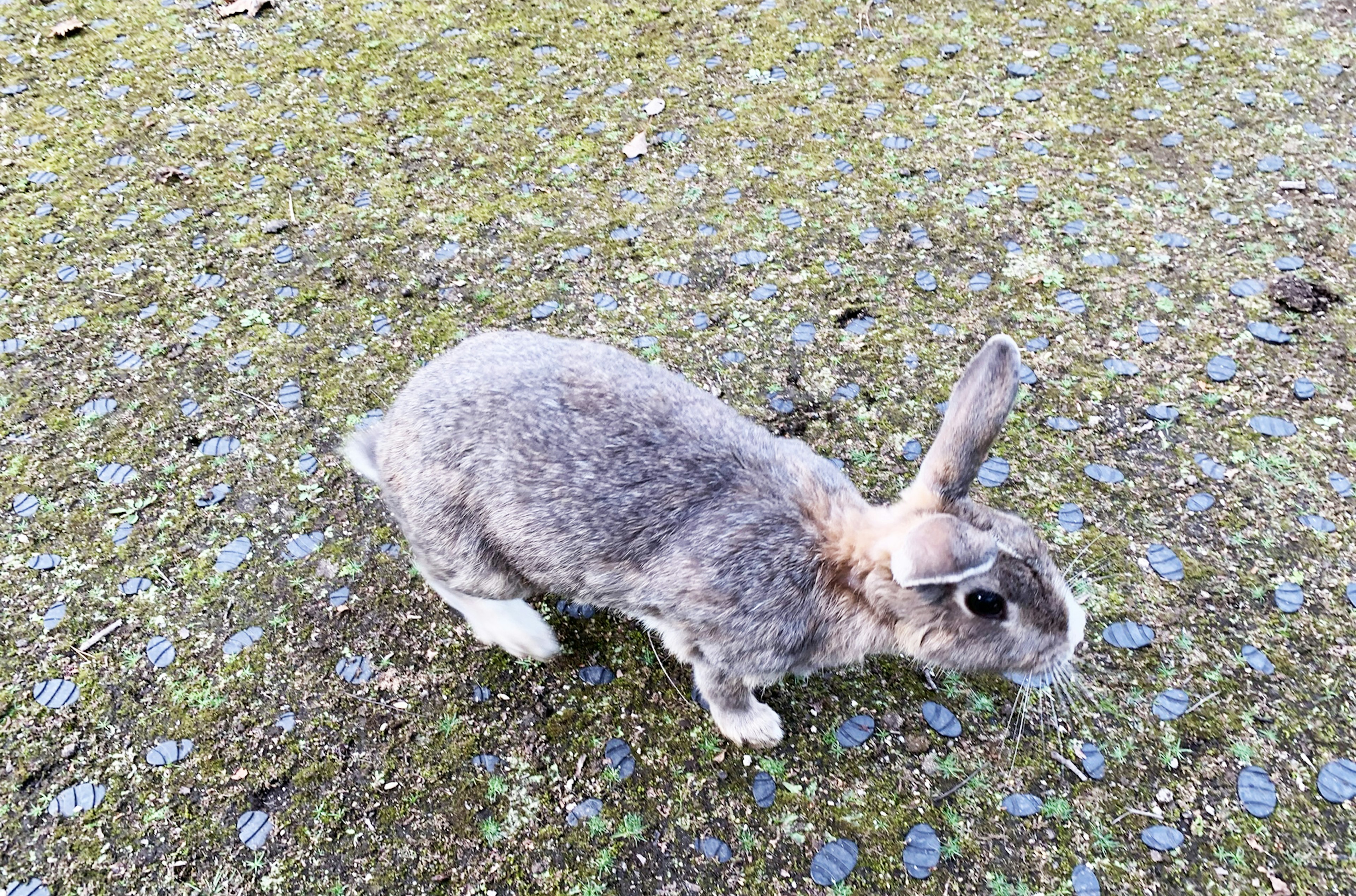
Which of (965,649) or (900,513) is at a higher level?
(900,513)

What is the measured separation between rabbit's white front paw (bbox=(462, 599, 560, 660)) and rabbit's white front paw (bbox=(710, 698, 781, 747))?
2.58 ft

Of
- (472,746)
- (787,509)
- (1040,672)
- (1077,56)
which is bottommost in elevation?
(472,746)

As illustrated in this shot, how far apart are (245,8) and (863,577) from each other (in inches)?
287

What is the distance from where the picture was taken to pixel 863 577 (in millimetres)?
3248

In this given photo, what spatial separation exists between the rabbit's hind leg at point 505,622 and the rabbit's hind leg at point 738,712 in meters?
0.69

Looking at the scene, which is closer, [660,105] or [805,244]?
[805,244]

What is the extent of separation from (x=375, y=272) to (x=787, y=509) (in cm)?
334

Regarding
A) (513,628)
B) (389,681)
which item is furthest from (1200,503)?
(389,681)

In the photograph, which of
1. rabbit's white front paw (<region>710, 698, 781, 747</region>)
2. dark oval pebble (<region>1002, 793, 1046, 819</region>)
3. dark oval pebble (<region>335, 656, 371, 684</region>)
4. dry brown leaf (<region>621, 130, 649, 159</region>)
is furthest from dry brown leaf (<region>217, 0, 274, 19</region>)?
dark oval pebble (<region>1002, 793, 1046, 819</region>)

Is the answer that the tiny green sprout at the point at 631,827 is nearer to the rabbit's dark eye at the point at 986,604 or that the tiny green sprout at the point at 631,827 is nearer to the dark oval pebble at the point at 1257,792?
the rabbit's dark eye at the point at 986,604

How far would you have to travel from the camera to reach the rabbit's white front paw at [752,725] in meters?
3.59

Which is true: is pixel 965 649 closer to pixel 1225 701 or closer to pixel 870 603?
pixel 870 603

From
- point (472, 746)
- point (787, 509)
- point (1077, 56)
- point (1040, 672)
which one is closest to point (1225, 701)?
point (1040, 672)

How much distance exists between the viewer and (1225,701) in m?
3.64
